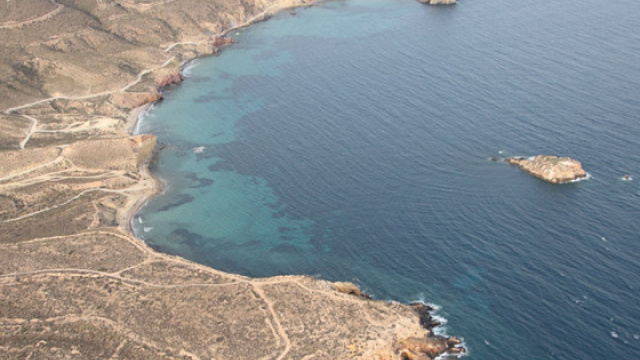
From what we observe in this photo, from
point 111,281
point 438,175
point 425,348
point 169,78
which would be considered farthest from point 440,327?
point 169,78

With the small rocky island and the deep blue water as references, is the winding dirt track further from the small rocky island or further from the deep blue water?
the small rocky island

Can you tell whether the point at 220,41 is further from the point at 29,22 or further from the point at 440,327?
the point at 440,327

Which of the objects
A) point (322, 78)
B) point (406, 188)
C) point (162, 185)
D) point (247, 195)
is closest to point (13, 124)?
point (162, 185)

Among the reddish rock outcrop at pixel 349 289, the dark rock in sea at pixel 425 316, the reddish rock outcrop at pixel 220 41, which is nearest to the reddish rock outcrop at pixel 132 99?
the reddish rock outcrop at pixel 220 41

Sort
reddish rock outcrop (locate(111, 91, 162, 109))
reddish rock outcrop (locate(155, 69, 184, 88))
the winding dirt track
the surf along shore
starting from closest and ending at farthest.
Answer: the surf along shore, reddish rock outcrop (locate(111, 91, 162, 109)), reddish rock outcrop (locate(155, 69, 184, 88)), the winding dirt track

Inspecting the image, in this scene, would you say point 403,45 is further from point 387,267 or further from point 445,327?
point 445,327

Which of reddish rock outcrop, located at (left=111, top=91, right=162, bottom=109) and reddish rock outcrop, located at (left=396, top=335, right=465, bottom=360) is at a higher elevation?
reddish rock outcrop, located at (left=111, top=91, right=162, bottom=109)

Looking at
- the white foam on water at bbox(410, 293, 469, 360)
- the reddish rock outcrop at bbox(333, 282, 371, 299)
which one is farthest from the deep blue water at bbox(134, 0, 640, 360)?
the reddish rock outcrop at bbox(333, 282, 371, 299)
